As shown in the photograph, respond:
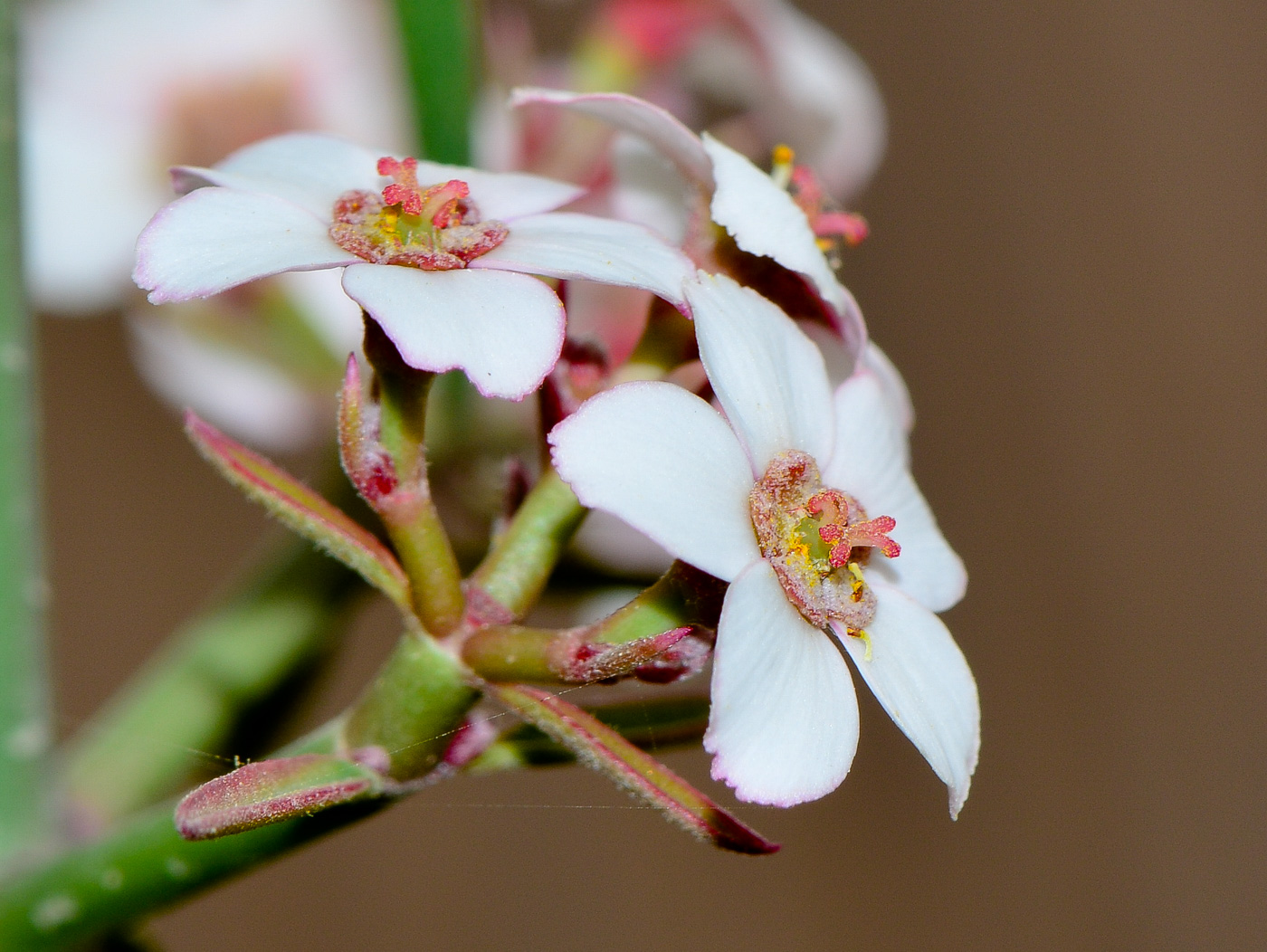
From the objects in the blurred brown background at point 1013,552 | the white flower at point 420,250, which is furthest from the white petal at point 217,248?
the blurred brown background at point 1013,552

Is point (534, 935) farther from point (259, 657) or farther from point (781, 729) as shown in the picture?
point (781, 729)

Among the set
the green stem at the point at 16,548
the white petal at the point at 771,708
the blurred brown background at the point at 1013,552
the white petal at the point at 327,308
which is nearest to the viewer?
the white petal at the point at 771,708

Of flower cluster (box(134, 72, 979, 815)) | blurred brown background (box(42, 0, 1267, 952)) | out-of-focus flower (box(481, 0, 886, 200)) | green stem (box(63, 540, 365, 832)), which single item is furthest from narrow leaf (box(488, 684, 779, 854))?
blurred brown background (box(42, 0, 1267, 952))

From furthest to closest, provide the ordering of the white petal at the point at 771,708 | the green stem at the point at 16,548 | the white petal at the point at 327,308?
1. the white petal at the point at 327,308
2. the green stem at the point at 16,548
3. the white petal at the point at 771,708

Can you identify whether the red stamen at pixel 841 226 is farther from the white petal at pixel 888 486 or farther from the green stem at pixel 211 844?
the green stem at pixel 211 844

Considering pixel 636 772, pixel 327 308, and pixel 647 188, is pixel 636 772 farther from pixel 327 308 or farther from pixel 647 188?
pixel 327 308

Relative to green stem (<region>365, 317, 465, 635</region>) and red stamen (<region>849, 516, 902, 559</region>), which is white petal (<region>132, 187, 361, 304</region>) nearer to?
green stem (<region>365, 317, 465, 635</region>)
